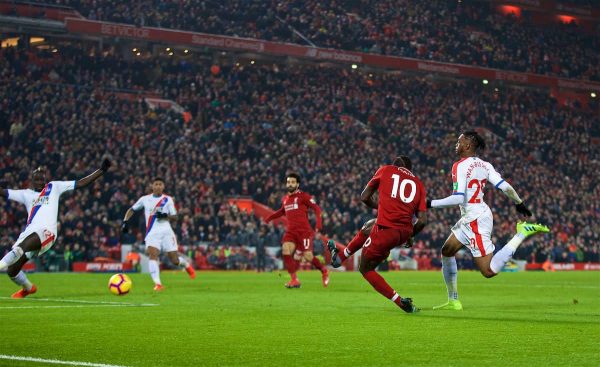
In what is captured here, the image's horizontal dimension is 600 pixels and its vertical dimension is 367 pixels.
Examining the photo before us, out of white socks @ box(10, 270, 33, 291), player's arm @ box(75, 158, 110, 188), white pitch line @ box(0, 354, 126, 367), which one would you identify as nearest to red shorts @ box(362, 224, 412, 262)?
player's arm @ box(75, 158, 110, 188)

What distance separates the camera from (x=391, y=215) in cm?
1321

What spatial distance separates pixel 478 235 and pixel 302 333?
13.9 feet

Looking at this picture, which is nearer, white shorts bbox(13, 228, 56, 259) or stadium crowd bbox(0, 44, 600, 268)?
white shorts bbox(13, 228, 56, 259)

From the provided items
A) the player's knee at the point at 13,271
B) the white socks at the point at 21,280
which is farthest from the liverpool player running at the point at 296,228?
the player's knee at the point at 13,271

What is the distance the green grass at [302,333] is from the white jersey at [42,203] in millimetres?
1436

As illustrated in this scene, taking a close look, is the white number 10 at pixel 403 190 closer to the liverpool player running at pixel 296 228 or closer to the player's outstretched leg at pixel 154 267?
the player's outstretched leg at pixel 154 267

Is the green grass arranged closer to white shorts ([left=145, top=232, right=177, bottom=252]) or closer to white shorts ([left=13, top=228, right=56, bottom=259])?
white shorts ([left=13, top=228, right=56, bottom=259])

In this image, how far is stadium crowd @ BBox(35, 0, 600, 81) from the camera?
174 ft

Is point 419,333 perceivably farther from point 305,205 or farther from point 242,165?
point 242,165

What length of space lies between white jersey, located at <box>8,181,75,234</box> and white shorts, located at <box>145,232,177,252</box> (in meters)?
4.89

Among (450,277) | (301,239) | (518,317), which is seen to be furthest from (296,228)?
(518,317)

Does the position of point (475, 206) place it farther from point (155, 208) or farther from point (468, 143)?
point (155, 208)

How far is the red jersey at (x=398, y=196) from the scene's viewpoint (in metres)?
13.1

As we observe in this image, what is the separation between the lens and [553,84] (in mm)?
66125
